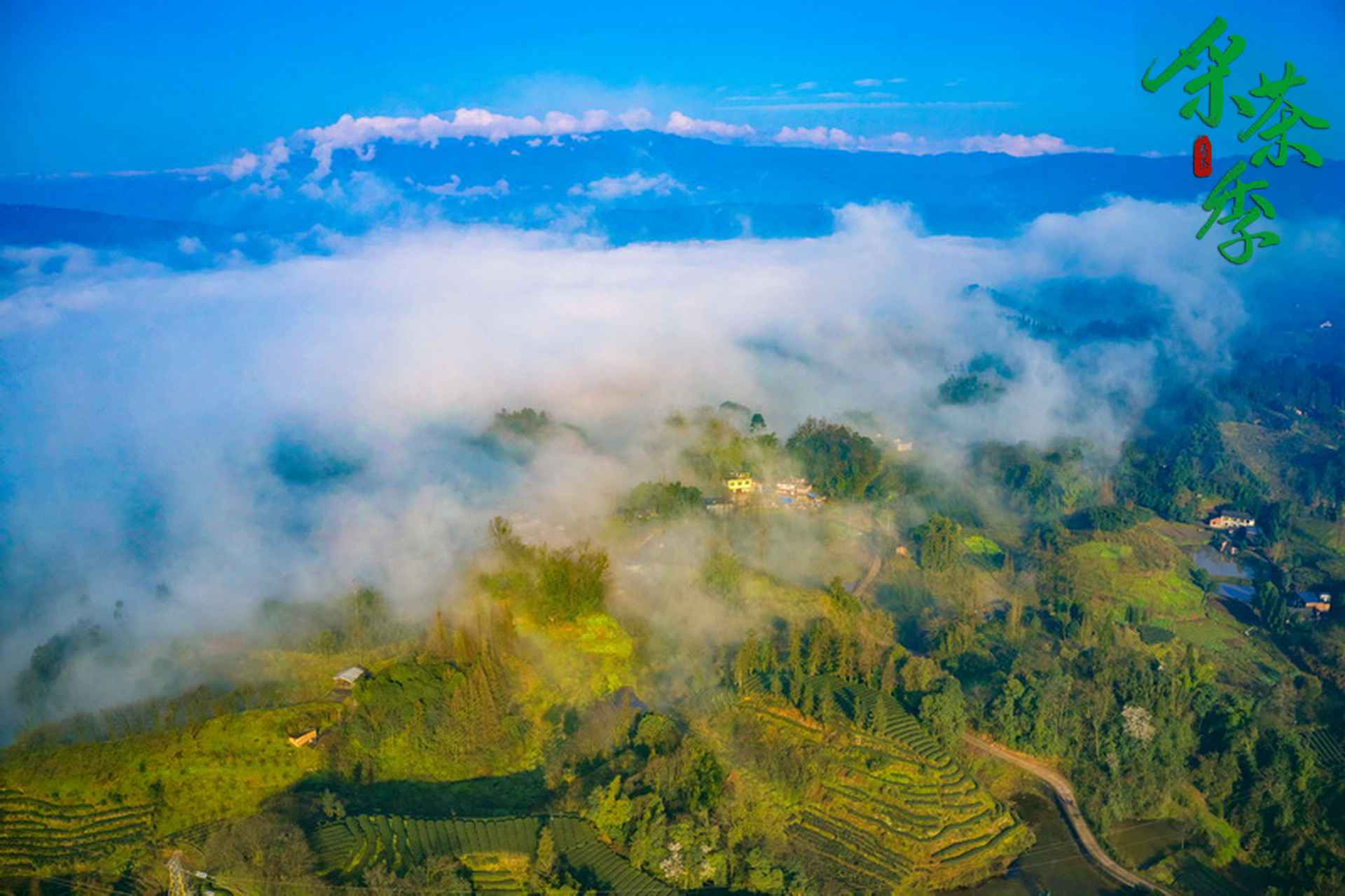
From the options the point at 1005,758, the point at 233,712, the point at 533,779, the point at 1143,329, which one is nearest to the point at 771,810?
the point at 533,779

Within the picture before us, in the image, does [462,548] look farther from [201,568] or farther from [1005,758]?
[1005,758]

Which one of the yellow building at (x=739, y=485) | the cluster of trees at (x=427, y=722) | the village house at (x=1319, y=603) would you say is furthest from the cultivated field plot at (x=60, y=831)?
the village house at (x=1319, y=603)

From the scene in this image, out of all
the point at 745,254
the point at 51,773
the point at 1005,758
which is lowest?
the point at 1005,758

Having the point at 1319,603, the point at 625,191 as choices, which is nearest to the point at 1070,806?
the point at 1319,603

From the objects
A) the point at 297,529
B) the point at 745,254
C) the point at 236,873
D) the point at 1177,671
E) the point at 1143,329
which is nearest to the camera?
the point at 236,873

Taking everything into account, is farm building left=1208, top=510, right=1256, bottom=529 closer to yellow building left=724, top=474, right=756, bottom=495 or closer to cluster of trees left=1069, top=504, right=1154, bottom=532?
cluster of trees left=1069, top=504, right=1154, bottom=532

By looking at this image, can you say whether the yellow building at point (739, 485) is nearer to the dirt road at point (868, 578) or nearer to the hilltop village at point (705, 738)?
the hilltop village at point (705, 738)

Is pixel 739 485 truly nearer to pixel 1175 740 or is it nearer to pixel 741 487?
pixel 741 487
